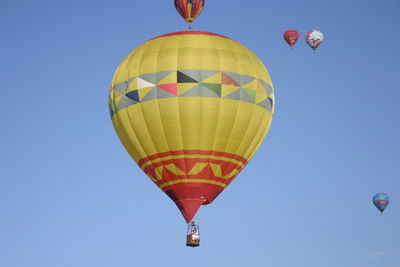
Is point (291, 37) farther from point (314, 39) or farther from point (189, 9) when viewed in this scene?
point (189, 9)

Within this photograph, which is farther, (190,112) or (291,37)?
(291,37)

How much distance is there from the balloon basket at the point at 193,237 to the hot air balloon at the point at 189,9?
31.0ft

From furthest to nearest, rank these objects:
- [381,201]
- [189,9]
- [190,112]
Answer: [381,201], [189,9], [190,112]

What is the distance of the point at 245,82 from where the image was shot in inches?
1531

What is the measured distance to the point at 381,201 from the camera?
59.2m

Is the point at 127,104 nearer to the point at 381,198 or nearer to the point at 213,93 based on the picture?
the point at 213,93

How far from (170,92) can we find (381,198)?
25468 mm

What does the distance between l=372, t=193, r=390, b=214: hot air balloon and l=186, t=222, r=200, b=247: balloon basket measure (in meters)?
23.3

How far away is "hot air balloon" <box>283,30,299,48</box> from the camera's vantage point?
187 feet

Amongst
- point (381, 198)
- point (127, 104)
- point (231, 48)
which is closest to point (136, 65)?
point (127, 104)

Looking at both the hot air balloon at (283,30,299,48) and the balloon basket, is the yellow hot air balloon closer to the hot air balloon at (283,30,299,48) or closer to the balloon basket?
the balloon basket

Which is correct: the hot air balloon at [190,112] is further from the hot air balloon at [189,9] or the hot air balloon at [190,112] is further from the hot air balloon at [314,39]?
the hot air balloon at [314,39]

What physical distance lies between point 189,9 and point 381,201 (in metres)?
22.9

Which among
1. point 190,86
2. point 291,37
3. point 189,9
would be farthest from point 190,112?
point 291,37
